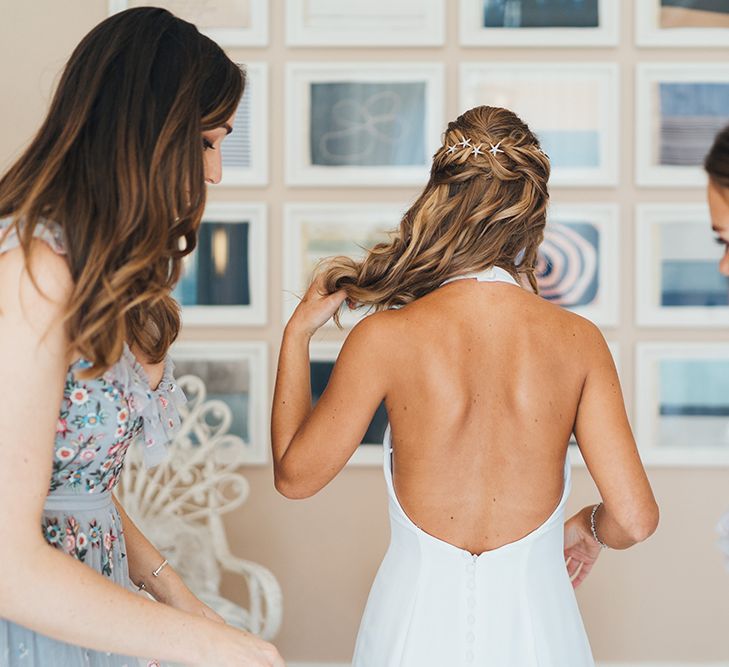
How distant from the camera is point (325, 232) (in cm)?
309

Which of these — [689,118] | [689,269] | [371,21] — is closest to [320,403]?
[371,21]

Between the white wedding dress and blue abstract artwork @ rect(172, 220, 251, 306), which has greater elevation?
blue abstract artwork @ rect(172, 220, 251, 306)

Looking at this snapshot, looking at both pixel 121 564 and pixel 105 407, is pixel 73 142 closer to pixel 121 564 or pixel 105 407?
pixel 105 407

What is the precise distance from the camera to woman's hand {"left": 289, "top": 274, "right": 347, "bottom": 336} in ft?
5.58

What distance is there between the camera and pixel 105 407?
1.15 meters

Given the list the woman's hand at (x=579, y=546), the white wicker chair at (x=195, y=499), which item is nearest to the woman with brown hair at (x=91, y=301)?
the woman's hand at (x=579, y=546)

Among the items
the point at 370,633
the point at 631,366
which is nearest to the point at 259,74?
the point at 631,366

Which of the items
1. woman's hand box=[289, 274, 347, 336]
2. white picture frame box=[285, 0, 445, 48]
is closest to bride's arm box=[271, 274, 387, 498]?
woman's hand box=[289, 274, 347, 336]

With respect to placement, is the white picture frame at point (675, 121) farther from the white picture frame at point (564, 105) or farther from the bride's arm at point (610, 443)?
the bride's arm at point (610, 443)

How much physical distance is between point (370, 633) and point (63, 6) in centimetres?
240

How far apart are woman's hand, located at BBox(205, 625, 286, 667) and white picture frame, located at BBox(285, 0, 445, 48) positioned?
2383mm

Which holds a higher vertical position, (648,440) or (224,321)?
(224,321)

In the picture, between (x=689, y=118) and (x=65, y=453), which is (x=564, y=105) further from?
(x=65, y=453)

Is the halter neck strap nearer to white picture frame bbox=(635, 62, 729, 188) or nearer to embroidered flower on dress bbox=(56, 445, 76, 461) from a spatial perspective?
embroidered flower on dress bbox=(56, 445, 76, 461)
